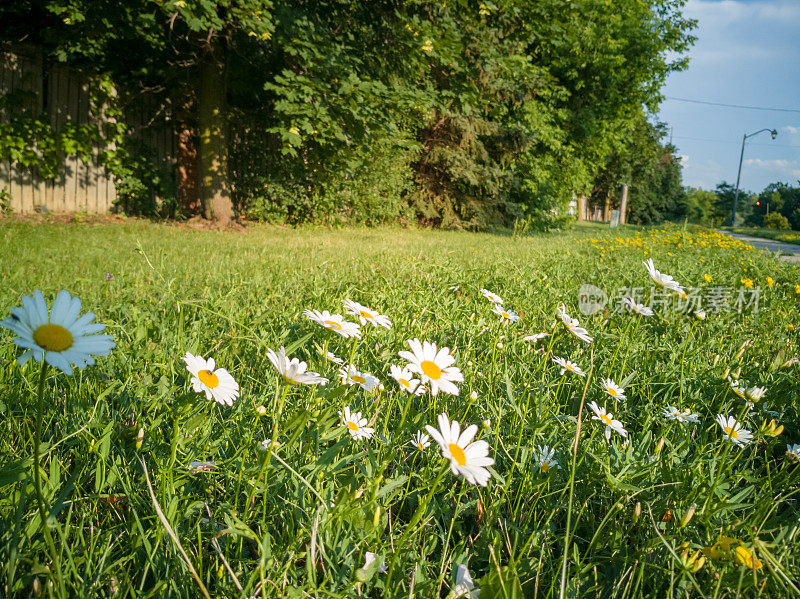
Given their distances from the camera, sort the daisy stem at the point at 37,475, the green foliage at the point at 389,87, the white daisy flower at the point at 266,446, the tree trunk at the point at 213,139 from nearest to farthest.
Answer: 1. the daisy stem at the point at 37,475
2. the white daisy flower at the point at 266,446
3. the green foliage at the point at 389,87
4. the tree trunk at the point at 213,139

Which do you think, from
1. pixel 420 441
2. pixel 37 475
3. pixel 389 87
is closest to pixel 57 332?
pixel 37 475

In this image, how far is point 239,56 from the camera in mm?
7406

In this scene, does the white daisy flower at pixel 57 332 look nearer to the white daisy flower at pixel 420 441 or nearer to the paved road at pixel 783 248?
the white daisy flower at pixel 420 441

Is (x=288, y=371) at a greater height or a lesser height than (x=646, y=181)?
lesser

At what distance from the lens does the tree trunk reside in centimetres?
754

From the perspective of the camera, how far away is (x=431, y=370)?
2.97 feet

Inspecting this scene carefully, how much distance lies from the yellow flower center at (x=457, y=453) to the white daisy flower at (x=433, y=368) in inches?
3.9

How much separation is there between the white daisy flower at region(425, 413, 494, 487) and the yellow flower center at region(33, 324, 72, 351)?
486 mm

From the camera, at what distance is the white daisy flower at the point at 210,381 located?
0.84m

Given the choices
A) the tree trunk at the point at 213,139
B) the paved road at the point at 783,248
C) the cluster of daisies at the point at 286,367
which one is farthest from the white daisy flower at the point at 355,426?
the paved road at the point at 783,248

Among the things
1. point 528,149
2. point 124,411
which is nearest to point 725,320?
point 124,411

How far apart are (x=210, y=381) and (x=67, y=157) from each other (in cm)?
859

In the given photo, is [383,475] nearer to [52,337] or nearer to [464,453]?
[464,453]

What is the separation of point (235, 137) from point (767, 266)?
8762mm
